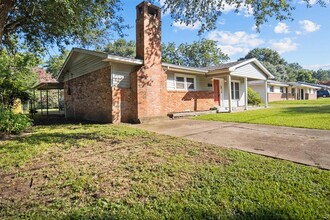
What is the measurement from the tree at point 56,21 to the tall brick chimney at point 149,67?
120 centimetres

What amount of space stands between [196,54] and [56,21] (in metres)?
35.2

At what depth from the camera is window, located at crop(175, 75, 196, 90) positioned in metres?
13.0

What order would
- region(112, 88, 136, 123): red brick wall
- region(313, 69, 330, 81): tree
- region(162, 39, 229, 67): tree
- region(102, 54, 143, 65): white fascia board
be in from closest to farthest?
region(102, 54, 143, 65): white fascia board < region(112, 88, 136, 123): red brick wall < region(162, 39, 229, 67): tree < region(313, 69, 330, 81): tree

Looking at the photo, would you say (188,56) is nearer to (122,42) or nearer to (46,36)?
(122,42)

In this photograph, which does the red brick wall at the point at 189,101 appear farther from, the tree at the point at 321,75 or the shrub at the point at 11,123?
the tree at the point at 321,75

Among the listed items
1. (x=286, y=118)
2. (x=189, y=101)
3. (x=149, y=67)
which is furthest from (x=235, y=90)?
(x=149, y=67)

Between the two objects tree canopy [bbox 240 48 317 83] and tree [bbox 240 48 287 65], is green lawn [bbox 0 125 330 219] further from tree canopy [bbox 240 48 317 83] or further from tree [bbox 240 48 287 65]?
tree [bbox 240 48 287 65]

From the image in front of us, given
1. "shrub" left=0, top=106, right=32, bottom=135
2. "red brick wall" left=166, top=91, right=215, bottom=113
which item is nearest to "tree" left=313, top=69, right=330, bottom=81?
"red brick wall" left=166, top=91, right=215, bottom=113

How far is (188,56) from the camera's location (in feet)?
134

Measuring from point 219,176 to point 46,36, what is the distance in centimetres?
1065

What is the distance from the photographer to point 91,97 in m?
12.0

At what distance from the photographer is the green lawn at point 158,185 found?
246 centimetres

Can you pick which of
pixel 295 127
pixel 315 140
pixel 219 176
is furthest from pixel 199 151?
pixel 295 127

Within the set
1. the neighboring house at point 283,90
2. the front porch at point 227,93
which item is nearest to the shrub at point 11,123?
the front porch at point 227,93
